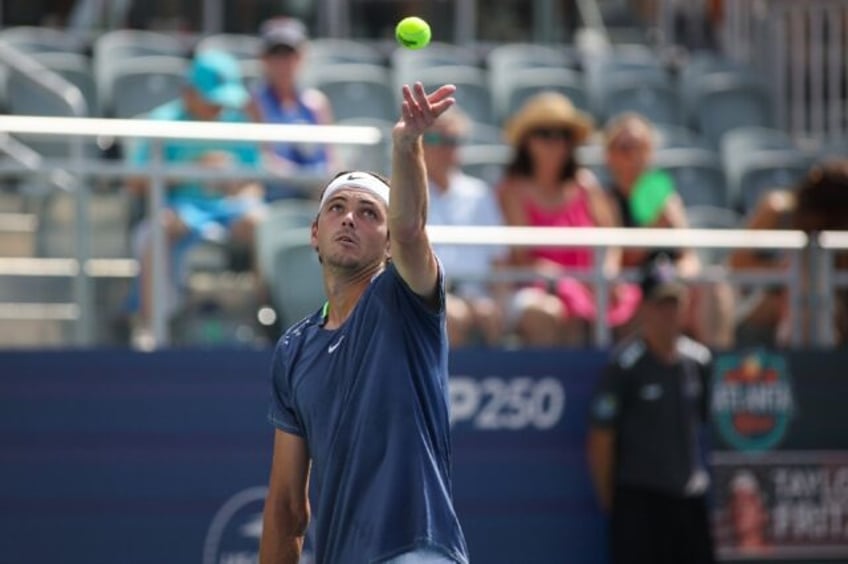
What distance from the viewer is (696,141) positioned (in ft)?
46.1

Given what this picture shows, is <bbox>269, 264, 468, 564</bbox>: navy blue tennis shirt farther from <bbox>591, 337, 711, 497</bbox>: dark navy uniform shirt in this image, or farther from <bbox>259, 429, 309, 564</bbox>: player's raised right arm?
<bbox>591, 337, 711, 497</bbox>: dark navy uniform shirt

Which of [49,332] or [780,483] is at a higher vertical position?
[49,332]

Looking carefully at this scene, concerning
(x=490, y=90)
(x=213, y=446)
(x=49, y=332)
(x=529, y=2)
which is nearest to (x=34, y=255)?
(x=49, y=332)

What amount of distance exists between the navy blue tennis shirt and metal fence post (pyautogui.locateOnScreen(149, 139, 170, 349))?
12.1 ft

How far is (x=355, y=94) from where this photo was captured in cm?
1306

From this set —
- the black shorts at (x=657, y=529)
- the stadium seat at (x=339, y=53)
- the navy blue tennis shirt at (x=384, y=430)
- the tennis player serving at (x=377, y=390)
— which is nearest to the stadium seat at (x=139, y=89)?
the stadium seat at (x=339, y=53)

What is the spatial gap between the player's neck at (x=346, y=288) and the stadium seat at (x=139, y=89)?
7076 mm

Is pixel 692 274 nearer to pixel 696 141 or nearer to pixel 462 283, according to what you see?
pixel 462 283

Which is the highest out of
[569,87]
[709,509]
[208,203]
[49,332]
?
[569,87]

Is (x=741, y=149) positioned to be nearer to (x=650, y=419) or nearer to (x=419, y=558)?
(x=650, y=419)

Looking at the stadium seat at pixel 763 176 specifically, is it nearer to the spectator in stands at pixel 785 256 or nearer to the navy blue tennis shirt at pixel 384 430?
the spectator in stands at pixel 785 256

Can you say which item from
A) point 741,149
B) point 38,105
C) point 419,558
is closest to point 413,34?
point 419,558

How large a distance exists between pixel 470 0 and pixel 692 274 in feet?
19.1

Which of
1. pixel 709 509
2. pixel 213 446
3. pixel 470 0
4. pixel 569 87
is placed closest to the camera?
pixel 213 446
